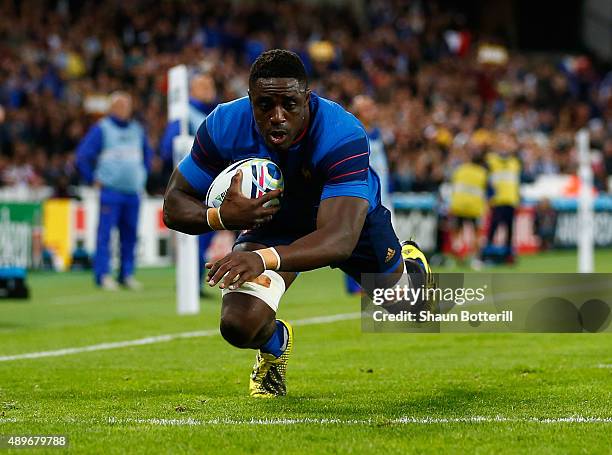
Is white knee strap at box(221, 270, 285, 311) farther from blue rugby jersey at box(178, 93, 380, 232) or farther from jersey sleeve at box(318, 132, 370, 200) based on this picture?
jersey sleeve at box(318, 132, 370, 200)

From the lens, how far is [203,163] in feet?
20.7

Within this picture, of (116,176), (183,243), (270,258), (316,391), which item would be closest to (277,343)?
(316,391)

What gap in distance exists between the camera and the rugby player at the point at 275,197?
5620 millimetres

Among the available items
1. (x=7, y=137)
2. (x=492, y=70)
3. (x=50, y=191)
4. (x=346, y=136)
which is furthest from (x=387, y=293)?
(x=492, y=70)

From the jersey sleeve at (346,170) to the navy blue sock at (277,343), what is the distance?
104 cm

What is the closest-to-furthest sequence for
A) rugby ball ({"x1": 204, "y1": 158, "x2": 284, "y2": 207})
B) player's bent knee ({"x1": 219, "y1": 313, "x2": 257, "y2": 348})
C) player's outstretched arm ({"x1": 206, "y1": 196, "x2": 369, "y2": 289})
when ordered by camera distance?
player's outstretched arm ({"x1": 206, "y1": 196, "x2": 369, "y2": 289})
rugby ball ({"x1": 204, "y1": 158, "x2": 284, "y2": 207})
player's bent knee ({"x1": 219, "y1": 313, "x2": 257, "y2": 348})

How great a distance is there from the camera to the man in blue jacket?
16.0 m

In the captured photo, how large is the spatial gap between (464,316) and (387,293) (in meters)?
1.03

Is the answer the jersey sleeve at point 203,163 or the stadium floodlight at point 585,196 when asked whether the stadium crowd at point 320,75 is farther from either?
the jersey sleeve at point 203,163

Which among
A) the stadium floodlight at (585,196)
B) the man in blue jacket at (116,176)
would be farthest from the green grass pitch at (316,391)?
the stadium floodlight at (585,196)

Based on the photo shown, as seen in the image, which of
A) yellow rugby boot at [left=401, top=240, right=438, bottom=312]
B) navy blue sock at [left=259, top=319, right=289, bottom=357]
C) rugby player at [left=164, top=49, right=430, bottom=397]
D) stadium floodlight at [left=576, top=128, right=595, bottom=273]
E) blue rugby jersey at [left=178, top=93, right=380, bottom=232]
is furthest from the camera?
stadium floodlight at [left=576, top=128, right=595, bottom=273]

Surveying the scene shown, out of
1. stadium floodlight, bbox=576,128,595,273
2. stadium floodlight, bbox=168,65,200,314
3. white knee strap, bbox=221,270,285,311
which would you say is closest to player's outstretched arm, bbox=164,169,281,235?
white knee strap, bbox=221,270,285,311

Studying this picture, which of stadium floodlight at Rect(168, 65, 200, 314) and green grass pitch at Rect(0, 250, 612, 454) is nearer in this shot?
green grass pitch at Rect(0, 250, 612, 454)

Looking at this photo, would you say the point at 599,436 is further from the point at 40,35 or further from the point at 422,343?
the point at 40,35
